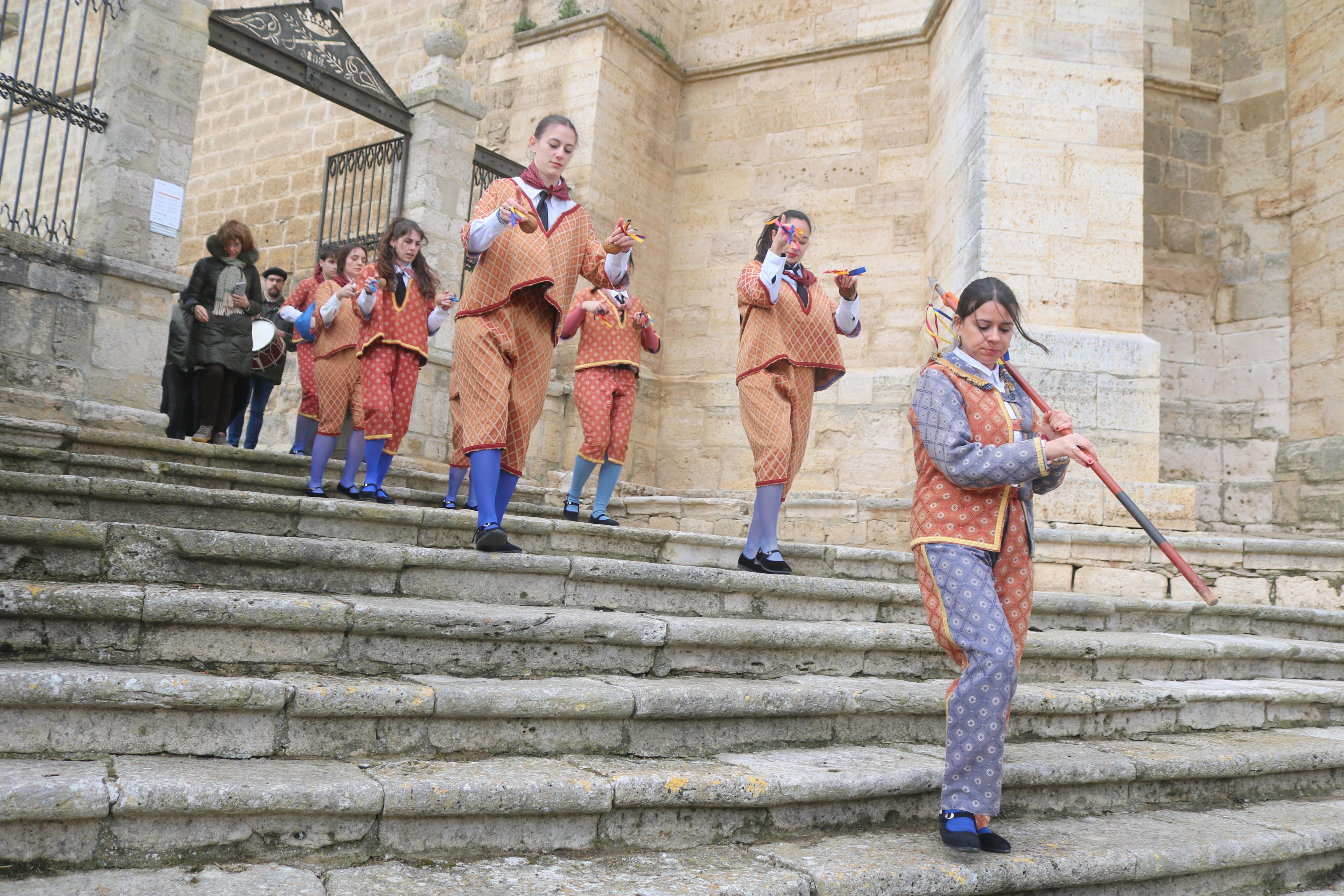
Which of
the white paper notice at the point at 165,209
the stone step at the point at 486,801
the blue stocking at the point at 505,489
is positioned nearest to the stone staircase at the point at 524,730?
the stone step at the point at 486,801

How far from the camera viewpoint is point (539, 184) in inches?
171

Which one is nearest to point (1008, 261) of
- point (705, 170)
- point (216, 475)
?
point (705, 170)

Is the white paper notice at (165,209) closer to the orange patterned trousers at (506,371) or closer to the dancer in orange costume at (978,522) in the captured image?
the orange patterned trousers at (506,371)

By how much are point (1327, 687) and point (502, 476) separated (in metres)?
4.11

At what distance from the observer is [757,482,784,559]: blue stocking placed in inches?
193

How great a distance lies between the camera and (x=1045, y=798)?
3244 millimetres

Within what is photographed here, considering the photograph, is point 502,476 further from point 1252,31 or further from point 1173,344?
point 1252,31

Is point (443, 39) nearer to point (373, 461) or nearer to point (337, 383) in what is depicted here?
point (337, 383)

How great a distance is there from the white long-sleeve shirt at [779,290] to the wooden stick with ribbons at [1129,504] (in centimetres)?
174

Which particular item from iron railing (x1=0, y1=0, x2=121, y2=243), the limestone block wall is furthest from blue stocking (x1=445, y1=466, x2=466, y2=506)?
the limestone block wall

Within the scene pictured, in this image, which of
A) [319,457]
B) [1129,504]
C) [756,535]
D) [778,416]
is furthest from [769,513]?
[319,457]

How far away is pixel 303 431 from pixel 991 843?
18.6 ft

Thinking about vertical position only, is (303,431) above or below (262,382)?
below

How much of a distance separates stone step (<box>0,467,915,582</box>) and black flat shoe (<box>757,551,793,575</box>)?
0.24m
